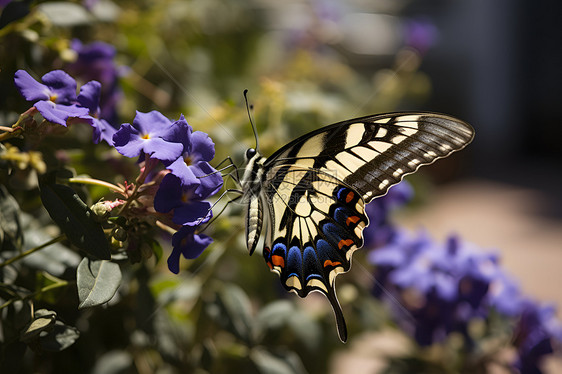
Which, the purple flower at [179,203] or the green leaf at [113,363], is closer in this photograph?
the purple flower at [179,203]

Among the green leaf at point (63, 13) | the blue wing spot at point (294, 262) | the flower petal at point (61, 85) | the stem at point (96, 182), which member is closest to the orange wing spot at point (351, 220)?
the blue wing spot at point (294, 262)

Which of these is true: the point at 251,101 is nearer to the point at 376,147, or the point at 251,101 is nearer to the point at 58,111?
the point at 376,147

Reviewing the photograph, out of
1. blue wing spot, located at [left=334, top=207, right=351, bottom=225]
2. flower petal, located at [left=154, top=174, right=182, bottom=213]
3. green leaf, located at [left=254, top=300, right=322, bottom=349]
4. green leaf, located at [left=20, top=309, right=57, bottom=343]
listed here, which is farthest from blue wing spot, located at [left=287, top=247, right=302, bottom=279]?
green leaf, located at [left=20, top=309, right=57, bottom=343]

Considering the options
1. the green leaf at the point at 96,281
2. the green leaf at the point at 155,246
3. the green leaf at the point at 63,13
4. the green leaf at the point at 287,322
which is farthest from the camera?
the green leaf at the point at 287,322

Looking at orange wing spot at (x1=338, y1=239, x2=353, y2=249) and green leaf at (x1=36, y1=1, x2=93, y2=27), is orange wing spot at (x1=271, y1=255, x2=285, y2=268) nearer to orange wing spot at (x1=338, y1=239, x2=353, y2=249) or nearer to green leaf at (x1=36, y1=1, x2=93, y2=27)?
orange wing spot at (x1=338, y1=239, x2=353, y2=249)

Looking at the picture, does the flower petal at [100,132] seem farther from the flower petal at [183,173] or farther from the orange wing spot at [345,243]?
the orange wing spot at [345,243]

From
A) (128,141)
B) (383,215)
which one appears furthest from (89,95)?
(383,215)
